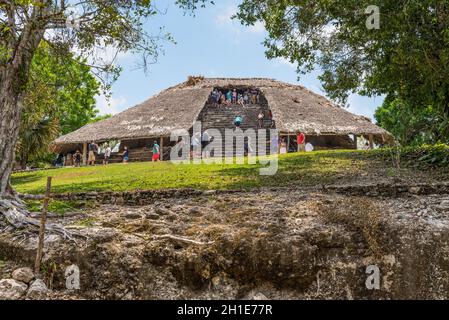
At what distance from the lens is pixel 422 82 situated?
13898 mm

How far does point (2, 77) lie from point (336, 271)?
281 inches

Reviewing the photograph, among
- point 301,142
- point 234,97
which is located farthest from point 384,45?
point 234,97

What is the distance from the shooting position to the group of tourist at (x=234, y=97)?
105 ft

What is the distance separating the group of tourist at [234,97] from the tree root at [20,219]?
22.7 metres

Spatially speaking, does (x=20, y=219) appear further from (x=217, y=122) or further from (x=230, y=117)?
(x=230, y=117)

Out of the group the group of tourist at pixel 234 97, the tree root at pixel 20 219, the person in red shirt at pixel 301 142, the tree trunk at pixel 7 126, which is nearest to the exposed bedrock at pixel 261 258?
the tree root at pixel 20 219

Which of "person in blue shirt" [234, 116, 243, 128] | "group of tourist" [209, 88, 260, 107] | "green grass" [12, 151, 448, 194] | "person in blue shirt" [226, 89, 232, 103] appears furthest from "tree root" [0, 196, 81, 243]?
"person in blue shirt" [226, 89, 232, 103]

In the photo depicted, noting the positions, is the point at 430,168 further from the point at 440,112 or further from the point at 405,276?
the point at 405,276

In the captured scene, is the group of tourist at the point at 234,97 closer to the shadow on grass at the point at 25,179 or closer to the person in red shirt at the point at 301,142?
the person in red shirt at the point at 301,142

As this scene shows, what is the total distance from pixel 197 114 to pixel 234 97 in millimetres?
6175

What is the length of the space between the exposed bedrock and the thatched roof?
16390 millimetres

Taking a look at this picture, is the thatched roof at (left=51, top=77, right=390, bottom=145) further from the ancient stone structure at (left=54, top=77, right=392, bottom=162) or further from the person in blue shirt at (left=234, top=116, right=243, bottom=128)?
the person in blue shirt at (left=234, top=116, right=243, bottom=128)

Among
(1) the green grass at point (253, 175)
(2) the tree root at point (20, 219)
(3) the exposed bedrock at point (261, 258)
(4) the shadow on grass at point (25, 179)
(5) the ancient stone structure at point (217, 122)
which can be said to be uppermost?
(5) the ancient stone structure at point (217, 122)
